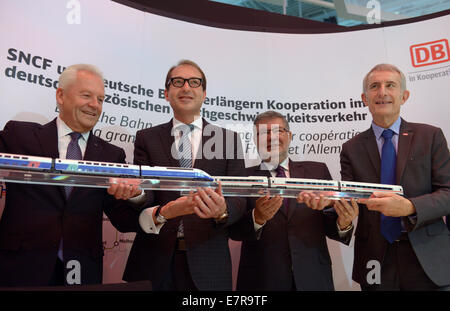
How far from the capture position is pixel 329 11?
987 centimetres

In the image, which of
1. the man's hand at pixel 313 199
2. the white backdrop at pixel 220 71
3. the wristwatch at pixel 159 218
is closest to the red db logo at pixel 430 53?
the white backdrop at pixel 220 71

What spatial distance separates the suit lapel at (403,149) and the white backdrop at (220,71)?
80.3 inches

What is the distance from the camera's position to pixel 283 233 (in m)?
4.13

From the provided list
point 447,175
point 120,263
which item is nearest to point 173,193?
point 120,263

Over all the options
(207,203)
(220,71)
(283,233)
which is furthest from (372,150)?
(220,71)

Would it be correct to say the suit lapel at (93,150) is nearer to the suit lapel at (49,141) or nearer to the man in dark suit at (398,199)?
the suit lapel at (49,141)

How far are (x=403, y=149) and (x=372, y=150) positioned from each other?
0.97 ft

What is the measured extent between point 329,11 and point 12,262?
353 inches

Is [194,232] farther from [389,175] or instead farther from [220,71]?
[220,71]

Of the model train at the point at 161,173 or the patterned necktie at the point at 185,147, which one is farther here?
the patterned necktie at the point at 185,147

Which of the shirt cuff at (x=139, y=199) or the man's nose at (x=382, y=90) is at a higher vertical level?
the man's nose at (x=382, y=90)

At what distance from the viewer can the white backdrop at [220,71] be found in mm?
4742

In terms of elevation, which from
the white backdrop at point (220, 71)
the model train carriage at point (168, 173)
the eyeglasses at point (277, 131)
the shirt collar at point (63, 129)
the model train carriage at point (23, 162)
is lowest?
the model train carriage at point (168, 173)
